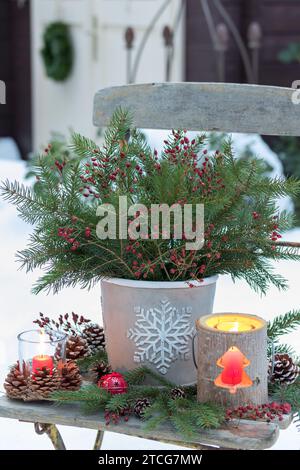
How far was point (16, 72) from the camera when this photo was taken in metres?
6.49

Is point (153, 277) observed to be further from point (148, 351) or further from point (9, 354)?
point (9, 354)

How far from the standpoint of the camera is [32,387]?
1.12m

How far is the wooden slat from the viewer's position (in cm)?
102

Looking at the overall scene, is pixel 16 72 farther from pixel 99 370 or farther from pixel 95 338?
pixel 99 370

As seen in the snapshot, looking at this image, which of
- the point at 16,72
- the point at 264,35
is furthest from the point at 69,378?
the point at 16,72

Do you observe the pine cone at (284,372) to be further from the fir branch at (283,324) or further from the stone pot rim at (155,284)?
the stone pot rim at (155,284)

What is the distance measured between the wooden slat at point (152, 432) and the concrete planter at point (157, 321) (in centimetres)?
11

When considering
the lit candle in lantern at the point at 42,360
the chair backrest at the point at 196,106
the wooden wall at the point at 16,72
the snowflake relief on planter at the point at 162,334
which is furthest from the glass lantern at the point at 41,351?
the wooden wall at the point at 16,72

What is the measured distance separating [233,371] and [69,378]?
0.81 ft

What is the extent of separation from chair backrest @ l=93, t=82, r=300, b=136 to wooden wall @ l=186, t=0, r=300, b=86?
117 inches

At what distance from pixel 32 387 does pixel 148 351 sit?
0.17 m

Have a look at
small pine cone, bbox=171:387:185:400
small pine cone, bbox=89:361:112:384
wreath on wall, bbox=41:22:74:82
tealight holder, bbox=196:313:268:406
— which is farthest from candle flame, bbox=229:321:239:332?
wreath on wall, bbox=41:22:74:82

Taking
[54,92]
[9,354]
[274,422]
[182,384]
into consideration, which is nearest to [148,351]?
[182,384]

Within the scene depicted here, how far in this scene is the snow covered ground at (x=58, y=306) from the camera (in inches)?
75.7
